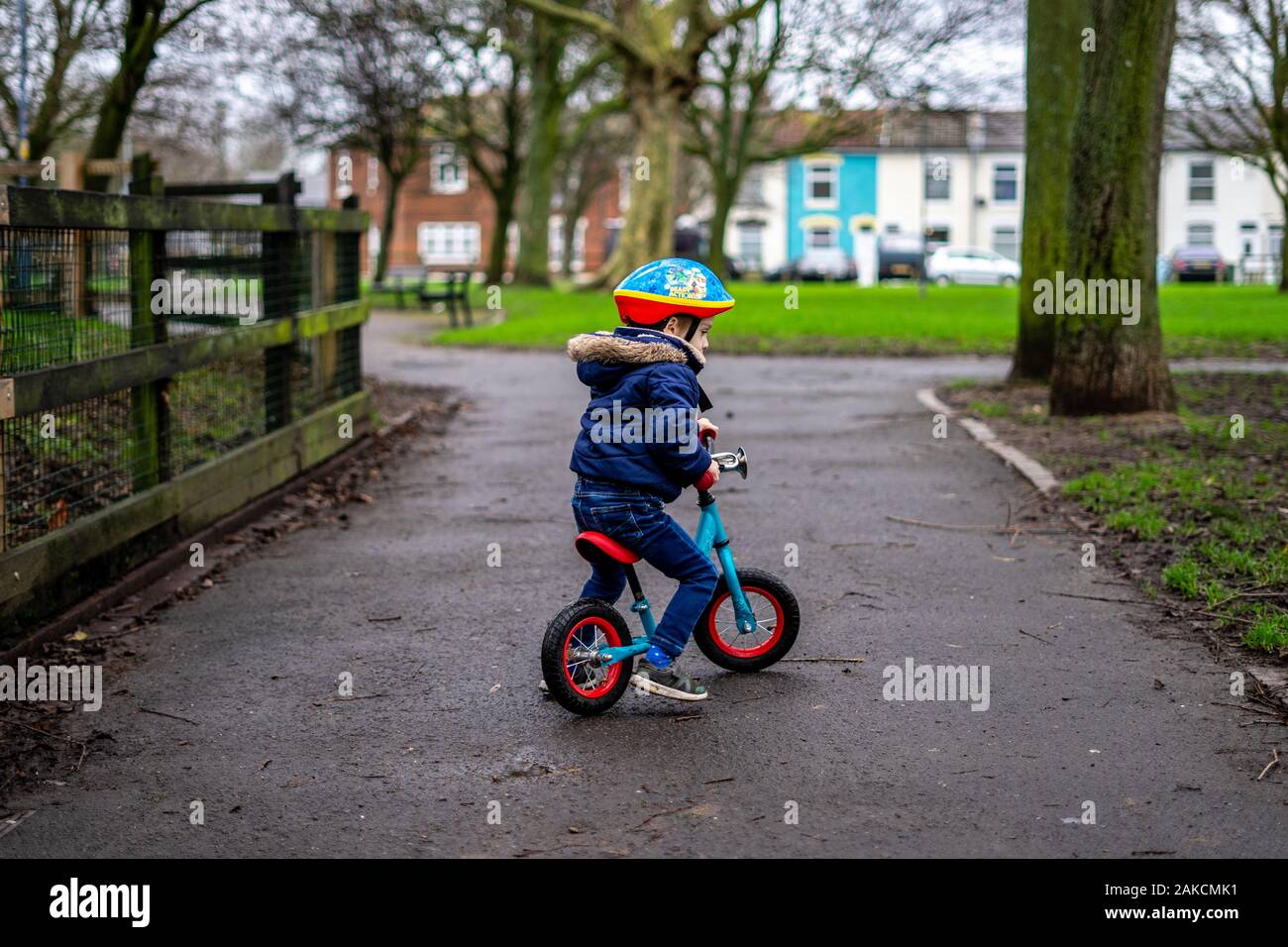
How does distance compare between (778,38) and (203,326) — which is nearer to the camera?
(203,326)

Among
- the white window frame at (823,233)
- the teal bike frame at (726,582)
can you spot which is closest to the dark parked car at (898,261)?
the white window frame at (823,233)

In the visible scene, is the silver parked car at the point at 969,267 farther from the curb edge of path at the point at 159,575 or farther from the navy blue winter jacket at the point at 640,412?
the navy blue winter jacket at the point at 640,412

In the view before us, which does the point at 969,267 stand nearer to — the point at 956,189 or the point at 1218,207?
the point at 956,189

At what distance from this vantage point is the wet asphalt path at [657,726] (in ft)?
13.4

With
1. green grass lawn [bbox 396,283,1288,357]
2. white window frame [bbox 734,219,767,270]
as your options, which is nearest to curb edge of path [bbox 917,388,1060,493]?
green grass lawn [bbox 396,283,1288,357]

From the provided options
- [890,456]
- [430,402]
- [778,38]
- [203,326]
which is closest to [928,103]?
[778,38]

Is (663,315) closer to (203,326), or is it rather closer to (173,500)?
(173,500)

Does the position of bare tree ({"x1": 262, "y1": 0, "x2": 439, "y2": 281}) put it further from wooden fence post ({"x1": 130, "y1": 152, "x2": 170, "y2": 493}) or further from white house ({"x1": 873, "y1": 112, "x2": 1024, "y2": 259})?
white house ({"x1": 873, "y1": 112, "x2": 1024, "y2": 259})

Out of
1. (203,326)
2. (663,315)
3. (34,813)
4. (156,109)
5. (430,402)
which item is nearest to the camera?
(34,813)

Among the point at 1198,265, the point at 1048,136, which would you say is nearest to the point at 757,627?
the point at 1048,136

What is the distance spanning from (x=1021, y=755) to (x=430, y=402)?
1070cm

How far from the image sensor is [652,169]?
31438mm

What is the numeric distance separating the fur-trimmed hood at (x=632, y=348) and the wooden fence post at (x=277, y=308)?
4703 millimetres

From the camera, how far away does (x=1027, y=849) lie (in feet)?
12.8
